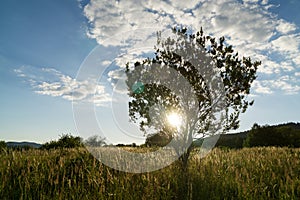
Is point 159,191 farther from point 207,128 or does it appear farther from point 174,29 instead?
point 174,29

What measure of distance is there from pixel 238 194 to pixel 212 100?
9.41 feet

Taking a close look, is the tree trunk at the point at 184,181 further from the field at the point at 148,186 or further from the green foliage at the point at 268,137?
the green foliage at the point at 268,137

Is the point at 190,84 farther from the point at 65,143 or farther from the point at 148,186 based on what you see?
the point at 65,143

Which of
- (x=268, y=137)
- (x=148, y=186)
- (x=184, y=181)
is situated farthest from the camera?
(x=268, y=137)

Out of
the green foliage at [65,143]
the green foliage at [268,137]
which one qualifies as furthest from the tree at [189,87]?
the green foliage at [268,137]

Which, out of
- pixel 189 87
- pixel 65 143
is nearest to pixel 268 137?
pixel 65 143

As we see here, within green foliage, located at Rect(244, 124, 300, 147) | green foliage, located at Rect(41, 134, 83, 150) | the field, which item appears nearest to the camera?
the field

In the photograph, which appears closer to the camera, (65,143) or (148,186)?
(148,186)

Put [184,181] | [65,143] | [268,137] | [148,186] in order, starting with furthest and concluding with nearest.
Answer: [268,137]
[65,143]
[184,181]
[148,186]

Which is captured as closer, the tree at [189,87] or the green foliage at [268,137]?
the tree at [189,87]

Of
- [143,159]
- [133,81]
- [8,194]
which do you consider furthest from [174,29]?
[8,194]

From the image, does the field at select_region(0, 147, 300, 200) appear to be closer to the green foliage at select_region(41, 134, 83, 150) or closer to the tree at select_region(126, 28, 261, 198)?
the tree at select_region(126, 28, 261, 198)

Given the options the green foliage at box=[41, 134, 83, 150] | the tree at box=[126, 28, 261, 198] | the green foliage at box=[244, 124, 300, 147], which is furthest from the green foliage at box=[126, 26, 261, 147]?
the green foliage at box=[244, 124, 300, 147]

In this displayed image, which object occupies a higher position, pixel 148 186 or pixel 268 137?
pixel 268 137
